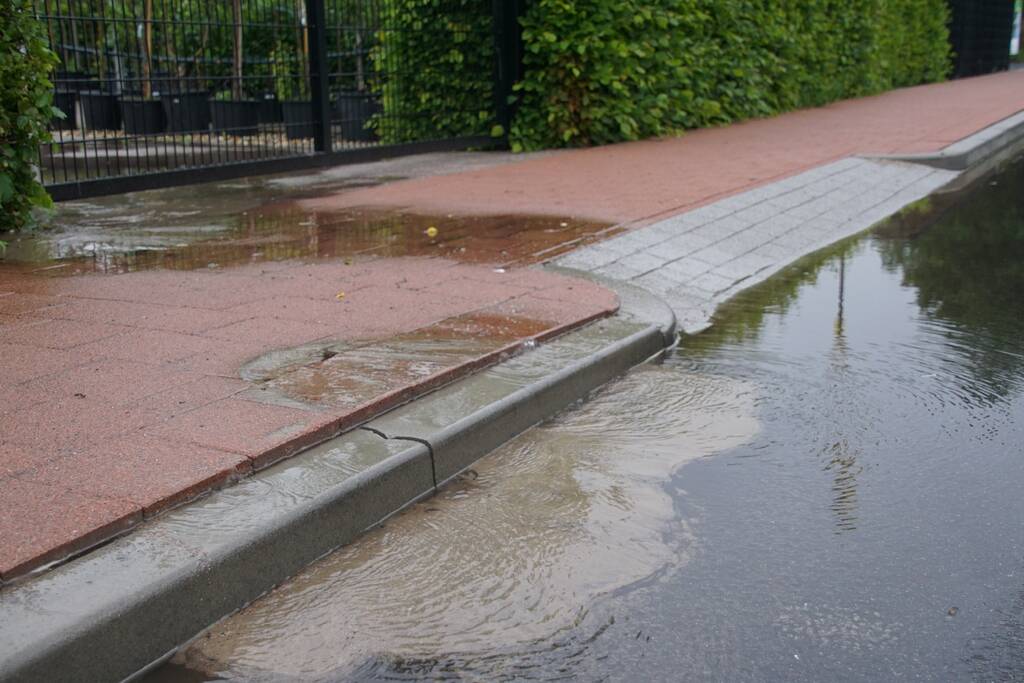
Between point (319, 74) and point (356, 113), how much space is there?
111cm

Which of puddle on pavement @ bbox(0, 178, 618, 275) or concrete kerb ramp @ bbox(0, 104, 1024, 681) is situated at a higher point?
puddle on pavement @ bbox(0, 178, 618, 275)

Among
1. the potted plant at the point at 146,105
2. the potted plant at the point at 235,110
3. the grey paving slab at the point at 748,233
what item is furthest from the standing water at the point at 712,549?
the potted plant at the point at 235,110

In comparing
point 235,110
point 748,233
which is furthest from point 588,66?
point 748,233

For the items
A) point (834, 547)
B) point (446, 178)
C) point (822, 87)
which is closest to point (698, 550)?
point (834, 547)

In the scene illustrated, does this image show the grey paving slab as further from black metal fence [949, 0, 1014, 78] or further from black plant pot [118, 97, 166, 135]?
black metal fence [949, 0, 1014, 78]

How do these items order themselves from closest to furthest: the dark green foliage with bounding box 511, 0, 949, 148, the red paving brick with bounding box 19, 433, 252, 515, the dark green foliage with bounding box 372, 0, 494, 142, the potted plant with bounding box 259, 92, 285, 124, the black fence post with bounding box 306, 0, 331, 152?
1. the red paving brick with bounding box 19, 433, 252, 515
2. the black fence post with bounding box 306, 0, 331, 152
3. the potted plant with bounding box 259, 92, 285, 124
4. the dark green foliage with bounding box 372, 0, 494, 142
5. the dark green foliage with bounding box 511, 0, 949, 148

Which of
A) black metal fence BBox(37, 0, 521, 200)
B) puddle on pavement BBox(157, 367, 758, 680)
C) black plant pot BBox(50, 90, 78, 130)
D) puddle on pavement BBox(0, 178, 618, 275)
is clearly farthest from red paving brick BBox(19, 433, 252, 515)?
black plant pot BBox(50, 90, 78, 130)

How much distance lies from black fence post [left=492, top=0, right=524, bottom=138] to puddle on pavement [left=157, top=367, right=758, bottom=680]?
29.6 feet

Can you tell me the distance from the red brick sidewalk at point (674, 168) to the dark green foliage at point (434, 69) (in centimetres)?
145

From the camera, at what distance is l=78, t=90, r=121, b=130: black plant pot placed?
9.71 m

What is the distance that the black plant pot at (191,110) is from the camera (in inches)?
410

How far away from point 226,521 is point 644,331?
266cm

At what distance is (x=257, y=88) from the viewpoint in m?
11.9

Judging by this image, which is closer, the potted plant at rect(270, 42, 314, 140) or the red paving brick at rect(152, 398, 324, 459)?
the red paving brick at rect(152, 398, 324, 459)
